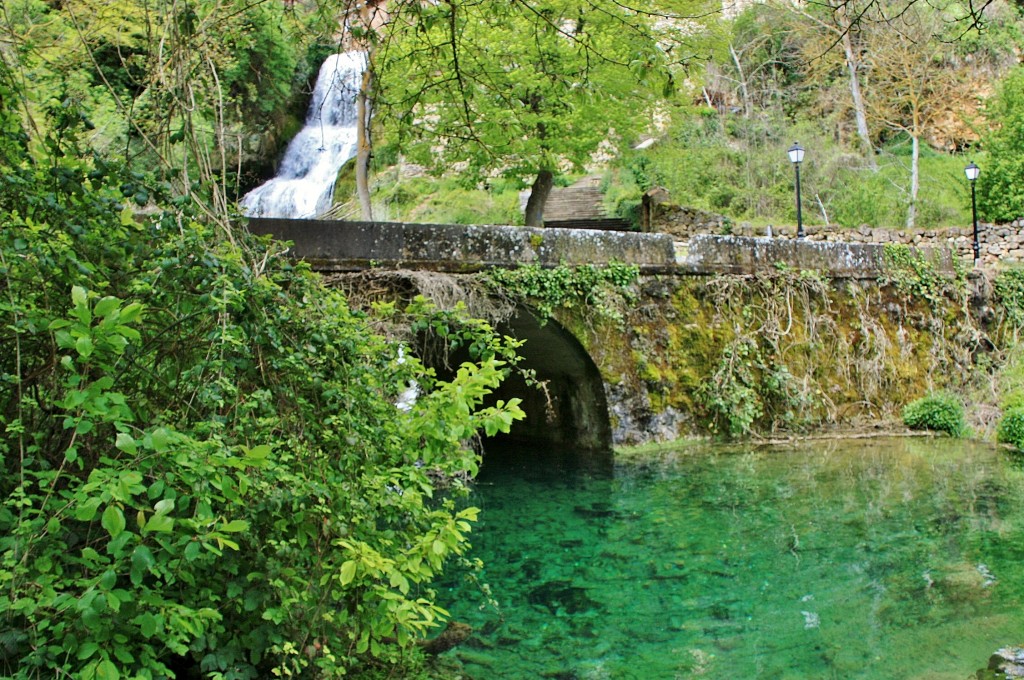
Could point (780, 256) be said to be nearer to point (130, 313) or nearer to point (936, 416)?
point (936, 416)

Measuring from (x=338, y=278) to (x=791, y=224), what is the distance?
17.8 m

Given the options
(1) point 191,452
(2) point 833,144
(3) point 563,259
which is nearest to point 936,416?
(3) point 563,259

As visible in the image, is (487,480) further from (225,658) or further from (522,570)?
(225,658)

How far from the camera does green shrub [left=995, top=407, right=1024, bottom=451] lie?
973cm

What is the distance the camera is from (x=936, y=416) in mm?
10414

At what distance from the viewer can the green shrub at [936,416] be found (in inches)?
409

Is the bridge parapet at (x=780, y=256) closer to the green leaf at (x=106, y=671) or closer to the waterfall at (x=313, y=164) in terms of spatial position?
the green leaf at (x=106, y=671)

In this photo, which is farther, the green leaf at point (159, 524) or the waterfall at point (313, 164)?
the waterfall at point (313, 164)

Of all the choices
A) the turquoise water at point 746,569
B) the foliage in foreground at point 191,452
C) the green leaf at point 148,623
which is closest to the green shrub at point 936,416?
the turquoise water at point 746,569

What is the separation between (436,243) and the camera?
777cm

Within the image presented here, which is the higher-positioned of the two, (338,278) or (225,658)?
(338,278)

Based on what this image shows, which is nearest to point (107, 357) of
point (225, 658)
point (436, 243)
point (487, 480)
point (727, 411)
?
point (225, 658)

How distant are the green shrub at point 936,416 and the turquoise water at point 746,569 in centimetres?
155

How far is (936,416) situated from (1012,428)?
0.83 meters
